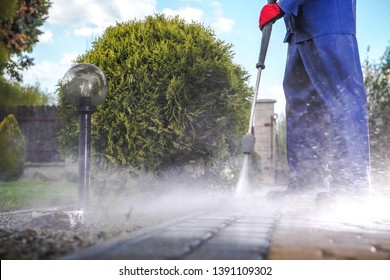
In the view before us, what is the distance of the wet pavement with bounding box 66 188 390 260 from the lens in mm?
1132

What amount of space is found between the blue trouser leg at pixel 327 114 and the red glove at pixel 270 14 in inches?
9.4

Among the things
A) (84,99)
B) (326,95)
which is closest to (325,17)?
(326,95)

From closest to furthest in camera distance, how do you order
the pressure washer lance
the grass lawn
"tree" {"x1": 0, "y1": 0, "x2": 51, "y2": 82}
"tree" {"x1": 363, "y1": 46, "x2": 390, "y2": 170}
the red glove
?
"tree" {"x1": 0, "y1": 0, "x2": 51, "y2": 82} < the red glove < the pressure washer lance < "tree" {"x1": 363, "y1": 46, "x2": 390, "y2": 170} < the grass lawn

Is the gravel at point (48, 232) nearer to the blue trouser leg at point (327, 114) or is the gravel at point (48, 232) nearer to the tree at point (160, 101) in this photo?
the tree at point (160, 101)

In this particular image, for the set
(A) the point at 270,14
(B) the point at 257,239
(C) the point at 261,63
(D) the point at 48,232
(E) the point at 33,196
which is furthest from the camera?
(E) the point at 33,196

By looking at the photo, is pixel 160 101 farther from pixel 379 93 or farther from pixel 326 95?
pixel 379 93

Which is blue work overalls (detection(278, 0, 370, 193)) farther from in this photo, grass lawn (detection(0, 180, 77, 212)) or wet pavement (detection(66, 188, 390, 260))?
grass lawn (detection(0, 180, 77, 212))

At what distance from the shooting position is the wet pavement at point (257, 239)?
1.13 m

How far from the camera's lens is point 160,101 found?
3523 millimetres

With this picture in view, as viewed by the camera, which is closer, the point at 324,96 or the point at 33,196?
the point at 324,96

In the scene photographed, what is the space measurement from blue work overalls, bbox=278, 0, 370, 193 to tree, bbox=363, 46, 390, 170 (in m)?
0.75

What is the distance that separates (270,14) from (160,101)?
1.24m

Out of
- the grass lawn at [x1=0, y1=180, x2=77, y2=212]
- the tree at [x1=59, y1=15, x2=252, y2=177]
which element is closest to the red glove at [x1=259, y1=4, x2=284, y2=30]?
the tree at [x1=59, y1=15, x2=252, y2=177]
